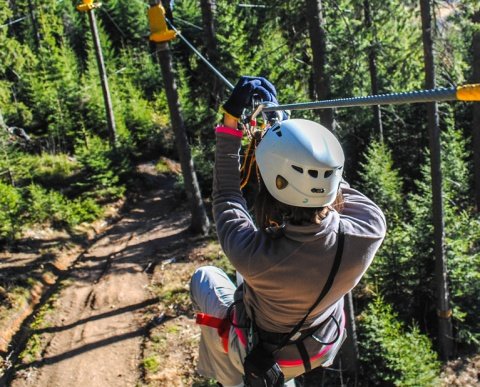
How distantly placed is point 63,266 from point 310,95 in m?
10.3

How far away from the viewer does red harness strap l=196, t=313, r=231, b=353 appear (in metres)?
2.85

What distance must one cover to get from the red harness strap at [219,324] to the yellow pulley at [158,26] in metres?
3.03

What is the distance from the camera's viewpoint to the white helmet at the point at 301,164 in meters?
2.01

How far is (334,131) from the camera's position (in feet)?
23.5

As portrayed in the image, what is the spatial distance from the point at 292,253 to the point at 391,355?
627 cm

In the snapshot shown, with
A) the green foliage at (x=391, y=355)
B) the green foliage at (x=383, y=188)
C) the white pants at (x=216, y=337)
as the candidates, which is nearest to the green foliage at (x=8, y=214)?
the green foliage at (x=391, y=355)

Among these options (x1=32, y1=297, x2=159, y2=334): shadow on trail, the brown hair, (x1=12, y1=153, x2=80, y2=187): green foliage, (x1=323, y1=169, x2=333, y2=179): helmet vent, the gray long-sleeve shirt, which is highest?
(x1=323, y1=169, x2=333, y2=179): helmet vent

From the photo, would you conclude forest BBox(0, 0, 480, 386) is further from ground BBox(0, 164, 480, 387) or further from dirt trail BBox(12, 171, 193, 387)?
dirt trail BBox(12, 171, 193, 387)

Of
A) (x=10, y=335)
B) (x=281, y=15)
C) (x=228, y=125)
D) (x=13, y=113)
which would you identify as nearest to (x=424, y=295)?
(x=281, y=15)

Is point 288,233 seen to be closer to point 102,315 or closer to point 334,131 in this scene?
point 334,131

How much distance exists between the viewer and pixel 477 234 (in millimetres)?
9492

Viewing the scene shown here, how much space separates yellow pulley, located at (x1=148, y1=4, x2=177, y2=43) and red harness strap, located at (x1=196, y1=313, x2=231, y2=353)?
9.96 ft

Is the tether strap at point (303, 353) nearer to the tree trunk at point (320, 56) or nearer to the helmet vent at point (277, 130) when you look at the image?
the helmet vent at point (277, 130)

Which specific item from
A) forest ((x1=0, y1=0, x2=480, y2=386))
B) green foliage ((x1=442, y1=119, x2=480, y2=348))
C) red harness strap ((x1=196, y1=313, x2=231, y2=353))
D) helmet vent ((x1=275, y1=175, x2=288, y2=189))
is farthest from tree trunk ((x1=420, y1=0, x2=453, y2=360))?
helmet vent ((x1=275, y1=175, x2=288, y2=189))
